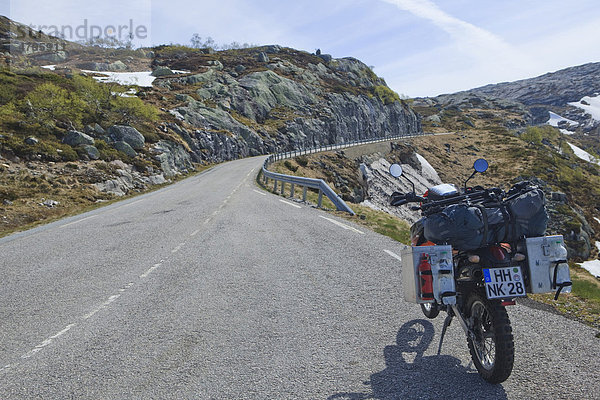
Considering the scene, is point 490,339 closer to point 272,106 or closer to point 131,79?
point 272,106

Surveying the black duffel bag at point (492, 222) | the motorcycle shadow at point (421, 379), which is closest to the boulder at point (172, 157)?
the motorcycle shadow at point (421, 379)

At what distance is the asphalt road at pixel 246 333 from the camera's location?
10.0 ft

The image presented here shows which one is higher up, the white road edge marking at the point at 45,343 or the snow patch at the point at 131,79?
the snow patch at the point at 131,79

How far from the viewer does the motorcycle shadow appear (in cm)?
289

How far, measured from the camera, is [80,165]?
23.6 metres

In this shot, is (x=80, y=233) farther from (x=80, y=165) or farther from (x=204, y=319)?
(x=80, y=165)

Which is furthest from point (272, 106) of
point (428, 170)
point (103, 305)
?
point (103, 305)

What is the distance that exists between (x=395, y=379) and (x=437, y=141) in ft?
278

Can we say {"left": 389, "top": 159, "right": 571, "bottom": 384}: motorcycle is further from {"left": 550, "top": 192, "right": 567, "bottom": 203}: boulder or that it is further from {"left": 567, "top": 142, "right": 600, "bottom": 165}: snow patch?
{"left": 567, "top": 142, "right": 600, "bottom": 165}: snow patch

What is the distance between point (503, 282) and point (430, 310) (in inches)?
50.3

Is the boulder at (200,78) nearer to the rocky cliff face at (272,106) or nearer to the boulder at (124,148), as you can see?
the rocky cliff face at (272,106)

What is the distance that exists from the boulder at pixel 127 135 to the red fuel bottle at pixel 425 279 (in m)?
32.9

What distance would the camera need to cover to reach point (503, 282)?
3186mm

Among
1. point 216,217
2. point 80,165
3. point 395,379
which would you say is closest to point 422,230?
point 395,379
